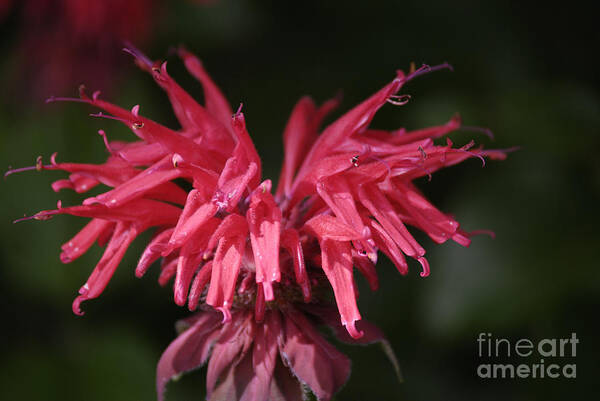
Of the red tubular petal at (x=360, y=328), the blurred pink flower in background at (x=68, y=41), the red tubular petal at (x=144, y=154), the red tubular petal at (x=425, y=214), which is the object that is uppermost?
the blurred pink flower in background at (x=68, y=41)

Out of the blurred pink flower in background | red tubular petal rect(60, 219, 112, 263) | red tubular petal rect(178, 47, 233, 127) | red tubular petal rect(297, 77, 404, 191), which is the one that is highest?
the blurred pink flower in background

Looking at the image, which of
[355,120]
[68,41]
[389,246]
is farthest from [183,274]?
[68,41]

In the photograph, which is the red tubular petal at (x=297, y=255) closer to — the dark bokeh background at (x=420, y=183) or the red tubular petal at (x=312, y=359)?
the red tubular petal at (x=312, y=359)

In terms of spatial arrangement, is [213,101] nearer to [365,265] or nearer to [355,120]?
[355,120]

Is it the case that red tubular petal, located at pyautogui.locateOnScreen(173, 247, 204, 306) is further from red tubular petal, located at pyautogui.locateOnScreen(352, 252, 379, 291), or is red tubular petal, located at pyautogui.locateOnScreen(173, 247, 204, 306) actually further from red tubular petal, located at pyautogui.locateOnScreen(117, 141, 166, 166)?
red tubular petal, located at pyautogui.locateOnScreen(352, 252, 379, 291)

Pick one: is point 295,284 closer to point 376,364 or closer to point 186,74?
point 376,364

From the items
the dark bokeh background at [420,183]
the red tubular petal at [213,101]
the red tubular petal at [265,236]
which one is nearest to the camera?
the red tubular petal at [265,236]

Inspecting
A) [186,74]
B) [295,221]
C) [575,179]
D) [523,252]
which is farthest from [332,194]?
[186,74]

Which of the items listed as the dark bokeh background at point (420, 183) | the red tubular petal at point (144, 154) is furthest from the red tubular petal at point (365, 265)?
the dark bokeh background at point (420, 183)

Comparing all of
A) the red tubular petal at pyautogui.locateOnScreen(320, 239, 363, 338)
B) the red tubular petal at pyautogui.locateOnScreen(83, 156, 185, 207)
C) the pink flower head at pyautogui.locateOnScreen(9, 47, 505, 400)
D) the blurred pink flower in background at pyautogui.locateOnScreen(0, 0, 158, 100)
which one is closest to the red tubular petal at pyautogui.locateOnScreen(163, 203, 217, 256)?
the pink flower head at pyautogui.locateOnScreen(9, 47, 505, 400)
